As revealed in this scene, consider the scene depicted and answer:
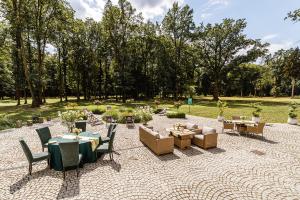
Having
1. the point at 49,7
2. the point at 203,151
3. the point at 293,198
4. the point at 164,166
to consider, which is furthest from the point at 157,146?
the point at 49,7

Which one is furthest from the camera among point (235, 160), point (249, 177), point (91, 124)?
point (91, 124)

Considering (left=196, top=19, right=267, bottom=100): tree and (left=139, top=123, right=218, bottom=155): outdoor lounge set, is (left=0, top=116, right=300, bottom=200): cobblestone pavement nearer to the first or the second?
(left=139, top=123, right=218, bottom=155): outdoor lounge set

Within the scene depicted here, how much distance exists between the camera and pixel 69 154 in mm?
6109

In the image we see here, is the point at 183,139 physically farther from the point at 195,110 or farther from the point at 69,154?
the point at 195,110

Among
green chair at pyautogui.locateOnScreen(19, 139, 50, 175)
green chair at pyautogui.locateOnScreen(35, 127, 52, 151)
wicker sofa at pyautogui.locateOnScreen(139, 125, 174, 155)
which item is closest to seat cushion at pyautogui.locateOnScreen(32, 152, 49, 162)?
green chair at pyautogui.locateOnScreen(19, 139, 50, 175)

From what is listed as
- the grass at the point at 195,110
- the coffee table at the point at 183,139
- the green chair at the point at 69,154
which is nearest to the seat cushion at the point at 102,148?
the green chair at the point at 69,154

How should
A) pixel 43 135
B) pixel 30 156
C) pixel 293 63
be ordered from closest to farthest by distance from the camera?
pixel 30 156 → pixel 43 135 → pixel 293 63

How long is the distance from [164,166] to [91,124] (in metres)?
8.78

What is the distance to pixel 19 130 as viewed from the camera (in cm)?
1265

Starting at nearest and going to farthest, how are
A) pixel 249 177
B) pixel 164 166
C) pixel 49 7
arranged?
1. pixel 249 177
2. pixel 164 166
3. pixel 49 7

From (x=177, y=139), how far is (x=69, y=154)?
4.87 metres

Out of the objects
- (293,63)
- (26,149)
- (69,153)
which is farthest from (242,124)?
(293,63)

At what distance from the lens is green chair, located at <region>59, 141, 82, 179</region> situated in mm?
5992

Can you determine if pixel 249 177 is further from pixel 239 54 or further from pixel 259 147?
pixel 239 54
